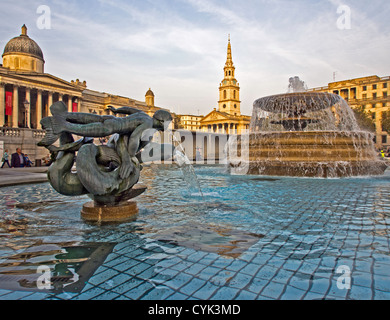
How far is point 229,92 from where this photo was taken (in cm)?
10969

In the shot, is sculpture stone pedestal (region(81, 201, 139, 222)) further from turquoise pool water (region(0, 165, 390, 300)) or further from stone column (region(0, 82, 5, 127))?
stone column (region(0, 82, 5, 127))

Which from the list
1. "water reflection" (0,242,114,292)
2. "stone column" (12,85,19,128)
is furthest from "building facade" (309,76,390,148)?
"water reflection" (0,242,114,292)

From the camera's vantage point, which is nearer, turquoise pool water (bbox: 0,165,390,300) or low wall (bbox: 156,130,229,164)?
turquoise pool water (bbox: 0,165,390,300)

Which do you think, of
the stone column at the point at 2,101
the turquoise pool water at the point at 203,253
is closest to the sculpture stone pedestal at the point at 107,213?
the turquoise pool water at the point at 203,253

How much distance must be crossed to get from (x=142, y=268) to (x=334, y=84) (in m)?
82.3

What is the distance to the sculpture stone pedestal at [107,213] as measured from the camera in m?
4.33

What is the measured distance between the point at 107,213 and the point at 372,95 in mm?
78049

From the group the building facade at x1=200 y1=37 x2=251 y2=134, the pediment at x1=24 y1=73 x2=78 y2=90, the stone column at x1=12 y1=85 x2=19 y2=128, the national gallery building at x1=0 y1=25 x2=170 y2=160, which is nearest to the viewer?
the national gallery building at x1=0 y1=25 x2=170 y2=160

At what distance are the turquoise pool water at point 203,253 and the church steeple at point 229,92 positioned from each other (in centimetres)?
10663

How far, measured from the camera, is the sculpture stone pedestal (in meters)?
4.33

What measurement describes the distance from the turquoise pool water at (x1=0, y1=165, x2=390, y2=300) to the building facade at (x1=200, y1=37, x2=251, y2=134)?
3857 inches
